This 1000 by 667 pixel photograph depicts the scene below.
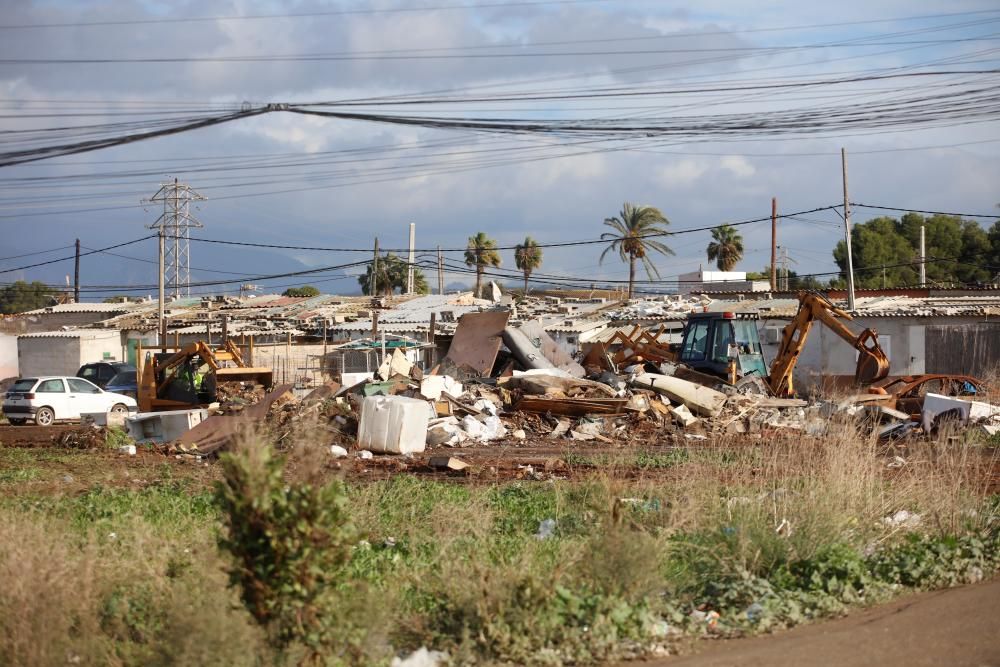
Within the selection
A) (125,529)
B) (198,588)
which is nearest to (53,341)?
(125,529)

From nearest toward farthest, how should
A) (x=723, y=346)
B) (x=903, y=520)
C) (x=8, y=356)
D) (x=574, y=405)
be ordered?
(x=903, y=520)
(x=574, y=405)
(x=723, y=346)
(x=8, y=356)

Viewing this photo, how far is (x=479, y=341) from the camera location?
27062mm

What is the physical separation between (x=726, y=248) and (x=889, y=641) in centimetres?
6228

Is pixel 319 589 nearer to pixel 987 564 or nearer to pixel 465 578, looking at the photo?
pixel 465 578

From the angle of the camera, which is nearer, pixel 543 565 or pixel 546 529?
pixel 543 565

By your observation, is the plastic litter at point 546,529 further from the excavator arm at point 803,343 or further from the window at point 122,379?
the window at point 122,379

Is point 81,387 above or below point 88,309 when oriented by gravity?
below

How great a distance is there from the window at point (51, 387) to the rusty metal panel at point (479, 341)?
1072cm

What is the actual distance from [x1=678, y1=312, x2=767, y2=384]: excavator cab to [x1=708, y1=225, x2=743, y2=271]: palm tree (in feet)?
135

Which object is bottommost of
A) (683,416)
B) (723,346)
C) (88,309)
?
(683,416)

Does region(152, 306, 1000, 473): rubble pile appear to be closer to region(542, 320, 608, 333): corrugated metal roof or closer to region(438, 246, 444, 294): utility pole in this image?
region(542, 320, 608, 333): corrugated metal roof

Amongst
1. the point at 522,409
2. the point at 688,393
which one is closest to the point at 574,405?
the point at 522,409

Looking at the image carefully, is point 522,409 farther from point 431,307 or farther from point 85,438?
point 431,307

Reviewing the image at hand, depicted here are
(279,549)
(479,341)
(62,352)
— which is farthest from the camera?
(62,352)
